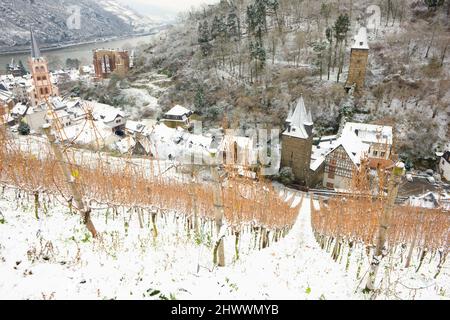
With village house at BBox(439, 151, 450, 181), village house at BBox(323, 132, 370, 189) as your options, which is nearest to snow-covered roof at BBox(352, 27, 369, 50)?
village house at BBox(323, 132, 370, 189)

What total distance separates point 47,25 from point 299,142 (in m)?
171

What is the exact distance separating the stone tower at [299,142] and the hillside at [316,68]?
9.21 meters

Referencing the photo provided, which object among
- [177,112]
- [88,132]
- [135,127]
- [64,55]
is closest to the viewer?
[88,132]

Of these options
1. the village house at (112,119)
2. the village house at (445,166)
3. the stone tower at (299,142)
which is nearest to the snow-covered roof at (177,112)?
the village house at (112,119)

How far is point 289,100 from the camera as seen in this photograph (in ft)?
144

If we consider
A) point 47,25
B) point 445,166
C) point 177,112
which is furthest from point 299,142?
point 47,25

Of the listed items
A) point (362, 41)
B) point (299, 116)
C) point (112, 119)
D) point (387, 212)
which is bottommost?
point (112, 119)

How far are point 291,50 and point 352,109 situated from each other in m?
19.3

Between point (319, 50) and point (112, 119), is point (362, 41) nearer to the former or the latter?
point (319, 50)

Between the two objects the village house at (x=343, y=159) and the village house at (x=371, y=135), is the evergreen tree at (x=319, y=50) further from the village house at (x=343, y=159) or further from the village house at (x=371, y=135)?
Answer: the village house at (x=343, y=159)

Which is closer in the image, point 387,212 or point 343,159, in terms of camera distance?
point 387,212

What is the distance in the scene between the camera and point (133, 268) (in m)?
8.11

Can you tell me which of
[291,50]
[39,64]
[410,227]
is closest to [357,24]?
[291,50]
